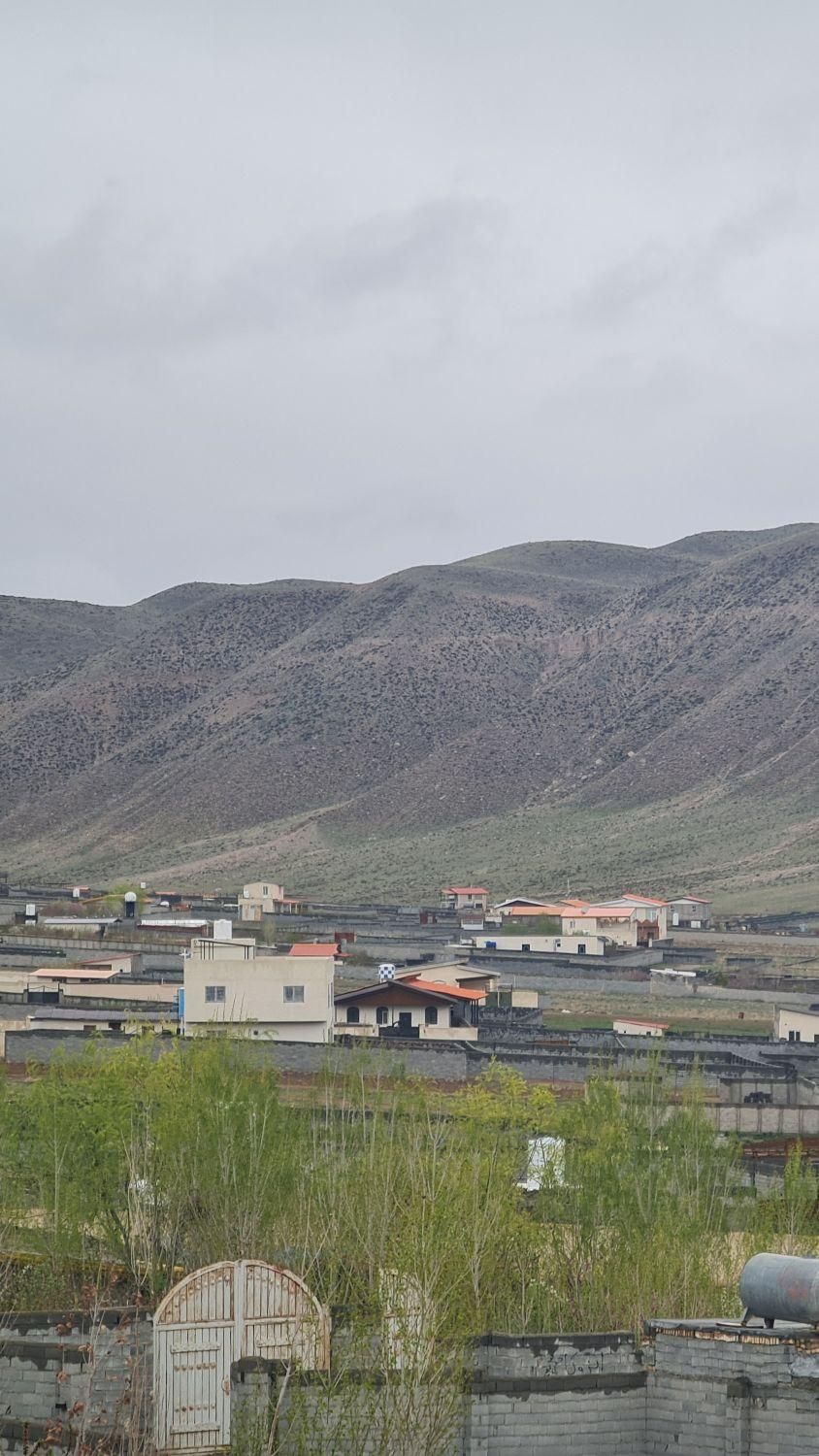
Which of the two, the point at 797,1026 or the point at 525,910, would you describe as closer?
the point at 797,1026

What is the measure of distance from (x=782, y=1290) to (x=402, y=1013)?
53.6m

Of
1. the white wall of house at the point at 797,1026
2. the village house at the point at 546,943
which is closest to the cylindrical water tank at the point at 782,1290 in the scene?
the white wall of house at the point at 797,1026

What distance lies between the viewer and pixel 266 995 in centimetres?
7056

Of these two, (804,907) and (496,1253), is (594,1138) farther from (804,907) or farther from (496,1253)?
(804,907)

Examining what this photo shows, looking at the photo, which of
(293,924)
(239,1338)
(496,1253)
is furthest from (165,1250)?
(293,924)

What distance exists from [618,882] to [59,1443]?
162415 mm

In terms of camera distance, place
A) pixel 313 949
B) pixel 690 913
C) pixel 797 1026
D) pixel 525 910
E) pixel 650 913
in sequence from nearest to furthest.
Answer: pixel 797 1026
pixel 313 949
pixel 650 913
pixel 525 910
pixel 690 913

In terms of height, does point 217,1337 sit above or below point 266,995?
below

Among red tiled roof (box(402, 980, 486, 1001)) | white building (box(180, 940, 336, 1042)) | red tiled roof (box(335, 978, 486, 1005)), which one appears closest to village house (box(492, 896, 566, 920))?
Result: red tiled roof (box(402, 980, 486, 1001))

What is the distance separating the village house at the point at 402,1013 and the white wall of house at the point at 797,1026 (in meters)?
13.4

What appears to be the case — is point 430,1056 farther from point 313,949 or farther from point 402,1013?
point 313,949

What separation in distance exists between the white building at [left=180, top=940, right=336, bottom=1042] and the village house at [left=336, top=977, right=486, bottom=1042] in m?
4.42

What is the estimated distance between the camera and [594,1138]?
4031cm

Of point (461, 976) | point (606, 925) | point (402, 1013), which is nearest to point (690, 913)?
point (606, 925)
